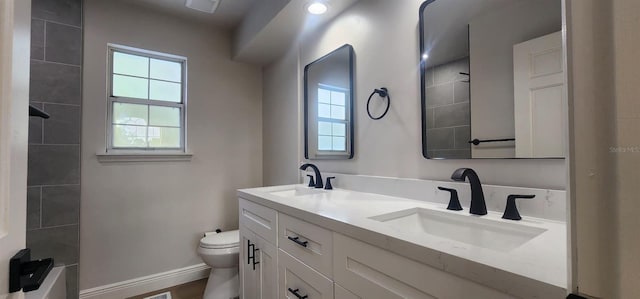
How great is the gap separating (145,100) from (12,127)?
2.19 meters

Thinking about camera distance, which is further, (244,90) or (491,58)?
(244,90)

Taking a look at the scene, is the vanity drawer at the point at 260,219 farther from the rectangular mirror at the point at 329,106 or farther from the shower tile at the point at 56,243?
the shower tile at the point at 56,243

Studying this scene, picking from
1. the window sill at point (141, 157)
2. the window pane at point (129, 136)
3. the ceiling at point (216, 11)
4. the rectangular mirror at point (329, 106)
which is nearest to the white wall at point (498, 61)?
the rectangular mirror at point (329, 106)

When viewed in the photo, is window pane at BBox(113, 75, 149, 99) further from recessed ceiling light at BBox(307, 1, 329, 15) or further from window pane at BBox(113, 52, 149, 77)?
recessed ceiling light at BBox(307, 1, 329, 15)

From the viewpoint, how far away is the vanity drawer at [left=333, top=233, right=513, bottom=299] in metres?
0.62

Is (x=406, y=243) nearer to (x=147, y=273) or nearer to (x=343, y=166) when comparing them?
(x=343, y=166)

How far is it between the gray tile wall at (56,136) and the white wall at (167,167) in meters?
0.07

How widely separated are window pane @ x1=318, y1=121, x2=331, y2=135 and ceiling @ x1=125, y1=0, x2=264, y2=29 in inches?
45.7

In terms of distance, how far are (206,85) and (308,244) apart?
2.13 m

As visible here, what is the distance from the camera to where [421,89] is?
1375mm

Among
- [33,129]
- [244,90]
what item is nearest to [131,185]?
[33,129]

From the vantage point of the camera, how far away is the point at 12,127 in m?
0.51

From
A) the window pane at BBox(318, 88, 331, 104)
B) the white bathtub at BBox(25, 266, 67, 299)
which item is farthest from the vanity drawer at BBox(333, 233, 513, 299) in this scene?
the white bathtub at BBox(25, 266, 67, 299)

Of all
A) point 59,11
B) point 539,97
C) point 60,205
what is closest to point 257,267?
point 539,97
